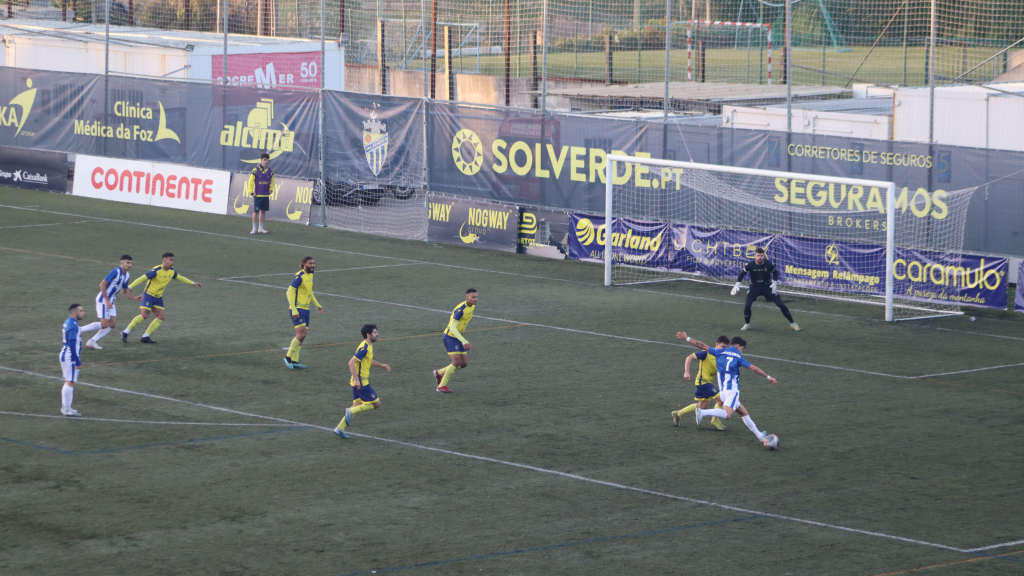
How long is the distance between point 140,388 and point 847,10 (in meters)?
25.8

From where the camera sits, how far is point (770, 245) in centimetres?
2722

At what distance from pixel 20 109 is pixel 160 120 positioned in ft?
20.3

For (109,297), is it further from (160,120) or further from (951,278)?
(160,120)

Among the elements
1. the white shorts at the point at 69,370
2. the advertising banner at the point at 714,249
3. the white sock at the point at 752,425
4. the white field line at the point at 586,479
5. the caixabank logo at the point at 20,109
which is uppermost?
the caixabank logo at the point at 20,109

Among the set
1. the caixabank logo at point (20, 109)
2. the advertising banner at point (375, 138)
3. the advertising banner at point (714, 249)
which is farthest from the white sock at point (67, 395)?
the caixabank logo at point (20, 109)

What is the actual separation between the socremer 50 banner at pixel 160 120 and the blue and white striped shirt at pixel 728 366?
20883mm

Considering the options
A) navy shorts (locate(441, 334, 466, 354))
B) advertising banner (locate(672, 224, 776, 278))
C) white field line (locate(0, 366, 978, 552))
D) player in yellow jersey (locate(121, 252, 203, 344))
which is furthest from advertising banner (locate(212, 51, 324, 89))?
white field line (locate(0, 366, 978, 552))

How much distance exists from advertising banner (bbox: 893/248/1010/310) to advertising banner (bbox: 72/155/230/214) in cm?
1978

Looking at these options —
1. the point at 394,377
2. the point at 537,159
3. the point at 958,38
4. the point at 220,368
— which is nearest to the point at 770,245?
the point at 537,159

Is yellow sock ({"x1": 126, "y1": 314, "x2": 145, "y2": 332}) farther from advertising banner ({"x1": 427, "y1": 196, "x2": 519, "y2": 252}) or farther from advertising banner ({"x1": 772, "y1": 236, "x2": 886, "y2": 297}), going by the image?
advertising banner ({"x1": 772, "y1": 236, "x2": 886, "y2": 297})

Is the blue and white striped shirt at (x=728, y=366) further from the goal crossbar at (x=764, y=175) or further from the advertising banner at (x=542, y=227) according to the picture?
the advertising banner at (x=542, y=227)

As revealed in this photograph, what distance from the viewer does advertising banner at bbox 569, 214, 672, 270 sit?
2886 cm

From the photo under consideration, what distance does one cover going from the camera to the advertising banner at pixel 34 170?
39969 millimetres

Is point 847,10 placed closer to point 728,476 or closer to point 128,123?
point 128,123
